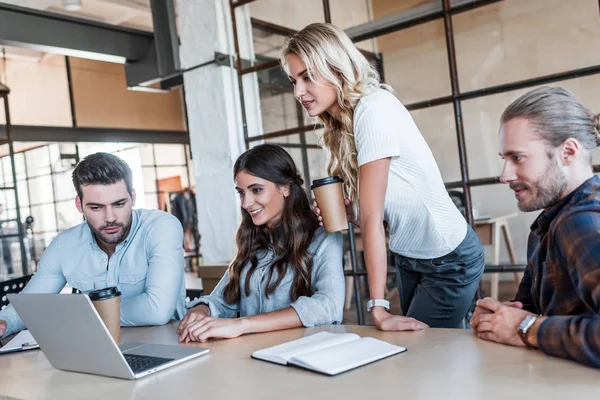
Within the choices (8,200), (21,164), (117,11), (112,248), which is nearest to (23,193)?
(21,164)

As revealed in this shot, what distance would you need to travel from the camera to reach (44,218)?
34.0ft

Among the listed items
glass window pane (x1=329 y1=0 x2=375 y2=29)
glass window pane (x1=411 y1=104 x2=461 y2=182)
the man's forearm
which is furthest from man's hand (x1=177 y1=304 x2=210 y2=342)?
glass window pane (x1=329 y1=0 x2=375 y2=29)

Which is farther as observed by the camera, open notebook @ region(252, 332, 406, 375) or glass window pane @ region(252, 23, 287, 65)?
glass window pane @ region(252, 23, 287, 65)

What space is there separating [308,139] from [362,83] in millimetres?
1210

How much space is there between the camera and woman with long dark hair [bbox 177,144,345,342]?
173 centimetres

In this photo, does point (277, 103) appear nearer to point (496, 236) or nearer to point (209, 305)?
Result: point (496, 236)

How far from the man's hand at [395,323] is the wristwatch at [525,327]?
0.27 meters

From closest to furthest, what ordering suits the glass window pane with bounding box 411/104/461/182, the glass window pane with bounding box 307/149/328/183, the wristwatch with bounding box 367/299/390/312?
the wristwatch with bounding box 367/299/390/312, the glass window pane with bounding box 411/104/461/182, the glass window pane with bounding box 307/149/328/183

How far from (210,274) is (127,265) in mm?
919

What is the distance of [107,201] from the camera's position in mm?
1969

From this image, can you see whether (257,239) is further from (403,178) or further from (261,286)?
(403,178)

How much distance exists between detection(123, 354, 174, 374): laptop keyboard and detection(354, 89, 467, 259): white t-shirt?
68 cm

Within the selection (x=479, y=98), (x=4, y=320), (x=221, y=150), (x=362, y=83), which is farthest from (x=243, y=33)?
(x=4, y=320)

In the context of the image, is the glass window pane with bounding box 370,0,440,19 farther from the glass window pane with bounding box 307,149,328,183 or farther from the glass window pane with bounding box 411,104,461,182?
the glass window pane with bounding box 307,149,328,183
